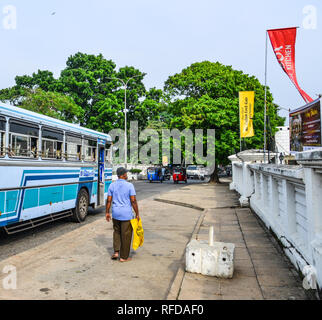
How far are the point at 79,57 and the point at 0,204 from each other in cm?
3979

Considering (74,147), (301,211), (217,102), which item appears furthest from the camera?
(217,102)

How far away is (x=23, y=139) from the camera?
25.5ft

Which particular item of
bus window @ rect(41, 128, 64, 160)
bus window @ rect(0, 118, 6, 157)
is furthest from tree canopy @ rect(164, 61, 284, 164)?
bus window @ rect(0, 118, 6, 157)

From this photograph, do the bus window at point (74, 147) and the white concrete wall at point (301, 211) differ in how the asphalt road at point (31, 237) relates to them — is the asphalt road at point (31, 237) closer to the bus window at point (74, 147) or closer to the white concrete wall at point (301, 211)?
the bus window at point (74, 147)

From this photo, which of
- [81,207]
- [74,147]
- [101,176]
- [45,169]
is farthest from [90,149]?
[45,169]

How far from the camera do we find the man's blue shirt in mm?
6172

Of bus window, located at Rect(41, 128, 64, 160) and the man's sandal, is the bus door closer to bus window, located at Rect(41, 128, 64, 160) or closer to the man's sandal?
bus window, located at Rect(41, 128, 64, 160)

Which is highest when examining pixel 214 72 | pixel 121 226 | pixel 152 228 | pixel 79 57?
pixel 79 57

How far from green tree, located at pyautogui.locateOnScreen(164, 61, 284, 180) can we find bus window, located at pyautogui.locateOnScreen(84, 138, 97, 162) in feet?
54.6

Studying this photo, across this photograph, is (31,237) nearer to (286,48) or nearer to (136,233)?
(136,233)

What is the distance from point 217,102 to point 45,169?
69.8 feet
